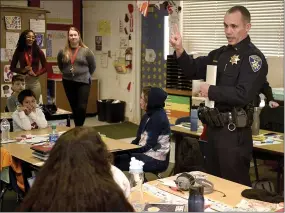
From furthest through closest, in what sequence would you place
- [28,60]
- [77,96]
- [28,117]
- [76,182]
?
[77,96]
[28,60]
[28,117]
[76,182]

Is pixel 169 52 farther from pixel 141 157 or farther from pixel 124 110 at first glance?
pixel 141 157

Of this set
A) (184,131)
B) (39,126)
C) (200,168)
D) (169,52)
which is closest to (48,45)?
(169,52)

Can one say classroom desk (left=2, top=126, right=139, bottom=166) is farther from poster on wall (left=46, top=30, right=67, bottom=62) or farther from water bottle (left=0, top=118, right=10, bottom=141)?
poster on wall (left=46, top=30, right=67, bottom=62)

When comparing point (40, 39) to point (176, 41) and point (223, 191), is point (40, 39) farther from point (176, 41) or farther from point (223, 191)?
point (223, 191)

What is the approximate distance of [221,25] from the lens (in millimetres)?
6223

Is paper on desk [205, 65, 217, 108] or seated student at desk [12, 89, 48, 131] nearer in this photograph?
paper on desk [205, 65, 217, 108]

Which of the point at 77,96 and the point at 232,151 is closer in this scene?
the point at 232,151

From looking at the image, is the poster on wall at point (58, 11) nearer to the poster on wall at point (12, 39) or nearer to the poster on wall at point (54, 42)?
the poster on wall at point (54, 42)

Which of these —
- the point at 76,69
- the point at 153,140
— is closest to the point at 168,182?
the point at 153,140

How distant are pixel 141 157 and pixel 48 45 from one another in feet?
13.6

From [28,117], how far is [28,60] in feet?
5.08

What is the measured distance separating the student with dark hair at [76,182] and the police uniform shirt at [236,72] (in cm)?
145

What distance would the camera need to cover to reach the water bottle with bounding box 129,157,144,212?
220 cm

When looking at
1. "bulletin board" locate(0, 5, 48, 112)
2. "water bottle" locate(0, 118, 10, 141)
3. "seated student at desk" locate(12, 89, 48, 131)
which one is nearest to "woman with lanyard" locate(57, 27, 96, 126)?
"bulletin board" locate(0, 5, 48, 112)
